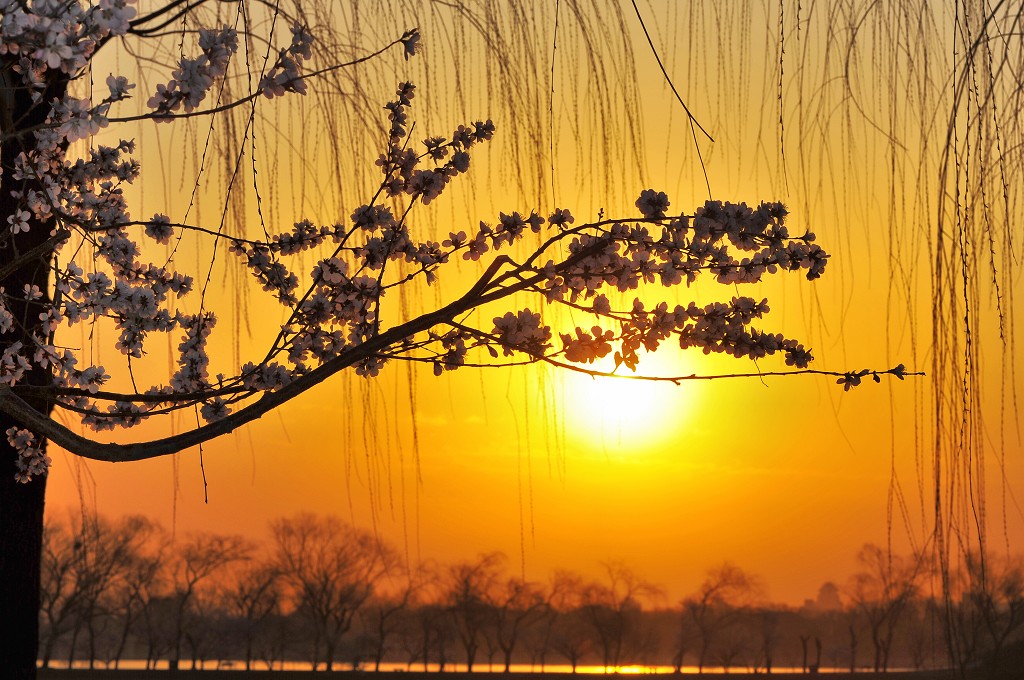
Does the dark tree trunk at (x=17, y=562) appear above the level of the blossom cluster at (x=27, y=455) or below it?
below

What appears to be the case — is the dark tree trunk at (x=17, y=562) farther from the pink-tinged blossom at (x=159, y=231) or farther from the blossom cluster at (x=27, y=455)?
the pink-tinged blossom at (x=159, y=231)

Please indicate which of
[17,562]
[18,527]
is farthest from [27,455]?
[17,562]

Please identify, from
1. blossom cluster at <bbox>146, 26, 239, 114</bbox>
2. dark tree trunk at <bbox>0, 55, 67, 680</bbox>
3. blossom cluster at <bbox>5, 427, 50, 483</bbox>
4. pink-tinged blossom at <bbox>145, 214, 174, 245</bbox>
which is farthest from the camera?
dark tree trunk at <bbox>0, 55, 67, 680</bbox>

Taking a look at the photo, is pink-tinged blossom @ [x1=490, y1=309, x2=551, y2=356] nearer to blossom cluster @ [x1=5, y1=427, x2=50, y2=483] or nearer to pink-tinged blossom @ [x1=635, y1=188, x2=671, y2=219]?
pink-tinged blossom @ [x1=635, y1=188, x2=671, y2=219]

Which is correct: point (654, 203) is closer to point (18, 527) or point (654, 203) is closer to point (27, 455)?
point (27, 455)

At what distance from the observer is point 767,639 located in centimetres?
5519

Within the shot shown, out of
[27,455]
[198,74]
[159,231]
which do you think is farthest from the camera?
[27,455]

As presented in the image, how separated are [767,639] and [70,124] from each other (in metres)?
56.5

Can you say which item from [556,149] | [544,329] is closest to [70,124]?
[544,329]

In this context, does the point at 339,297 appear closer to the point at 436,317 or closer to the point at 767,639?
the point at 436,317

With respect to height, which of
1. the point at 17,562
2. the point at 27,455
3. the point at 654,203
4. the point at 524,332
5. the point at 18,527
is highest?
the point at 654,203

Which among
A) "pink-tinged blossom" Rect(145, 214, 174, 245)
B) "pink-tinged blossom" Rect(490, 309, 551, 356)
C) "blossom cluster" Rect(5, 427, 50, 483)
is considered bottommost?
"blossom cluster" Rect(5, 427, 50, 483)

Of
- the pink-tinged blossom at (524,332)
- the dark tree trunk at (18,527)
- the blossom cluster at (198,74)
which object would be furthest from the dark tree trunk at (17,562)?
the pink-tinged blossom at (524,332)

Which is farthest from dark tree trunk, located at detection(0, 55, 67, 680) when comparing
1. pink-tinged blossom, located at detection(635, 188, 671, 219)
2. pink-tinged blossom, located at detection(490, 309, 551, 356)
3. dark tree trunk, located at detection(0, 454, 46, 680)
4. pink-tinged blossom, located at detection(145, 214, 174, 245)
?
pink-tinged blossom, located at detection(635, 188, 671, 219)
